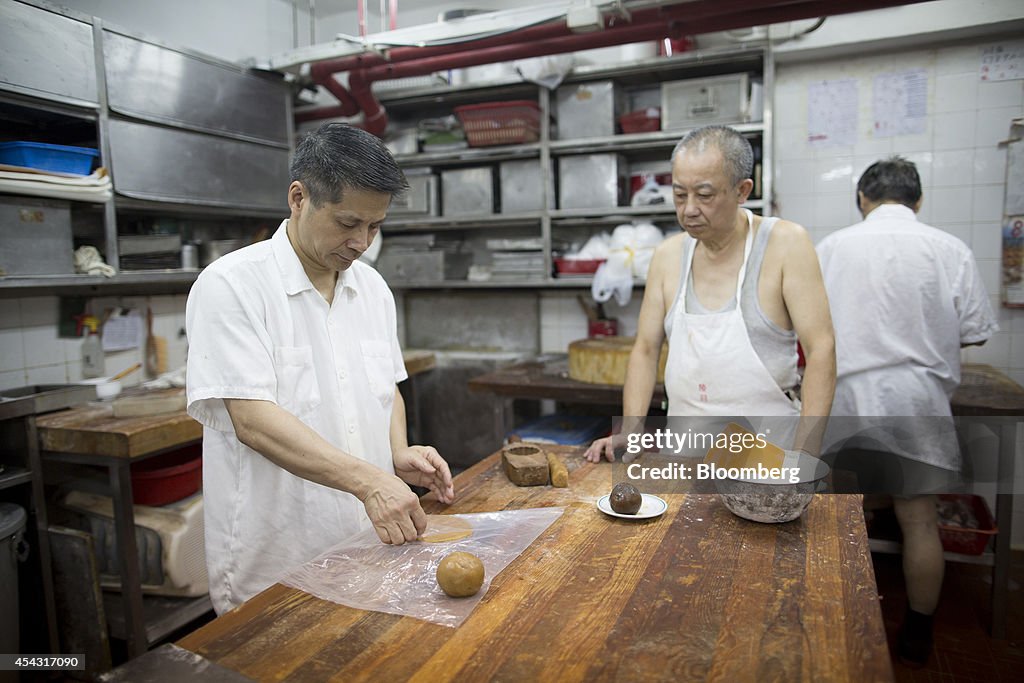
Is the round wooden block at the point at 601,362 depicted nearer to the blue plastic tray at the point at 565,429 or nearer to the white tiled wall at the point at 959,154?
the blue plastic tray at the point at 565,429

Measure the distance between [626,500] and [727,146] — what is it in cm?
120

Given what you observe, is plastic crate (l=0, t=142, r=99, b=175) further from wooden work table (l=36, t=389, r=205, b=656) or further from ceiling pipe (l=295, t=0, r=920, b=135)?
ceiling pipe (l=295, t=0, r=920, b=135)

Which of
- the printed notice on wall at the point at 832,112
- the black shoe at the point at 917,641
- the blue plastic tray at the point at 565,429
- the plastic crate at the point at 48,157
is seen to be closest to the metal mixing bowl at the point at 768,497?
the black shoe at the point at 917,641

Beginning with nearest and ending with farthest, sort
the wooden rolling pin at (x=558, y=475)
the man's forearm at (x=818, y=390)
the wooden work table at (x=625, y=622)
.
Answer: the wooden work table at (x=625, y=622), the wooden rolling pin at (x=558, y=475), the man's forearm at (x=818, y=390)

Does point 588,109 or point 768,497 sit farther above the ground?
point 588,109

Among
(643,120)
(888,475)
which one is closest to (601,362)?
(888,475)

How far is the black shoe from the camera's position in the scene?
9.25 ft

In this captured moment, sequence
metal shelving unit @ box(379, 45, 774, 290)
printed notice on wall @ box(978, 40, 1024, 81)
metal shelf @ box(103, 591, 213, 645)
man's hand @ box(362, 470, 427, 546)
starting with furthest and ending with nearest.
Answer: metal shelving unit @ box(379, 45, 774, 290), printed notice on wall @ box(978, 40, 1024, 81), metal shelf @ box(103, 591, 213, 645), man's hand @ box(362, 470, 427, 546)

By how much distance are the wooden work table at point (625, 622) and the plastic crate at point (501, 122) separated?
10.7 ft

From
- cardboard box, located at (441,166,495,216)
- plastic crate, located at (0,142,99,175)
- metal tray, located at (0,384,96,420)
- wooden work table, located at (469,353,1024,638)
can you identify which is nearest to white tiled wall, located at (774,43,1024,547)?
wooden work table, located at (469,353,1024,638)

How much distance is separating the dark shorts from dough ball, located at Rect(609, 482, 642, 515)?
58.4 inches

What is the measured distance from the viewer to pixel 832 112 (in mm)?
4086

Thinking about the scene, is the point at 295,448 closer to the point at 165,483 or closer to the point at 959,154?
the point at 165,483

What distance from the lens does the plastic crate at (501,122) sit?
4277 mm
